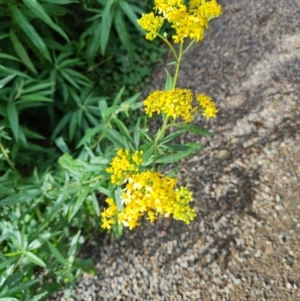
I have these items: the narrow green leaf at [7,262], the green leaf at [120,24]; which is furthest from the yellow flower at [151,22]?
the green leaf at [120,24]

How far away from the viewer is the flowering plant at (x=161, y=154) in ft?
4.69

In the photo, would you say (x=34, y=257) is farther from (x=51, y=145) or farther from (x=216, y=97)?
(x=216, y=97)

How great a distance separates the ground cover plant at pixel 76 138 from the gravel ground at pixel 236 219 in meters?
0.15

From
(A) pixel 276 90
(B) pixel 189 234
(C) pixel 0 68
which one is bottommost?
(B) pixel 189 234

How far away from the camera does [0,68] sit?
7.89ft

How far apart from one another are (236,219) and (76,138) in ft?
3.60

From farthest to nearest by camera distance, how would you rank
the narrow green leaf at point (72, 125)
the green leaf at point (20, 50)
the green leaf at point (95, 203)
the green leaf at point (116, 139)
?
the narrow green leaf at point (72, 125) → the green leaf at point (20, 50) → the green leaf at point (95, 203) → the green leaf at point (116, 139)

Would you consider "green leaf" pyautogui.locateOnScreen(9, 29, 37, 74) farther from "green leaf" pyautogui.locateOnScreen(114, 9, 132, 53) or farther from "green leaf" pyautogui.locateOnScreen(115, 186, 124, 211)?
"green leaf" pyautogui.locateOnScreen(115, 186, 124, 211)

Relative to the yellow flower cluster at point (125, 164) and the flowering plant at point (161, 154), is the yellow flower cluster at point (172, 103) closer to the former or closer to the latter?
the flowering plant at point (161, 154)

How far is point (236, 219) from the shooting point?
264cm

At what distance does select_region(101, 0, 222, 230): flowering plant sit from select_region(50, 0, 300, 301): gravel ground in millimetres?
830

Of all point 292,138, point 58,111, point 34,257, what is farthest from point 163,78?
point 34,257

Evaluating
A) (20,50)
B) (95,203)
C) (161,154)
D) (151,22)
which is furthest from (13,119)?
(151,22)

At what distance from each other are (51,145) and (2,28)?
0.87 m
